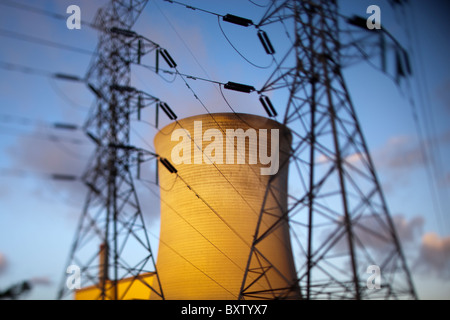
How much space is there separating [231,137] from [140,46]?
16.5 ft

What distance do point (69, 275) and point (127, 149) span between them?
3336mm

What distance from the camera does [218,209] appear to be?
629 inches

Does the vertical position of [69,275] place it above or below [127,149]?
below

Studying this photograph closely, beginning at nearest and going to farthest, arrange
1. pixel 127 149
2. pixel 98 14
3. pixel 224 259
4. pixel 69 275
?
pixel 69 275 < pixel 127 149 < pixel 98 14 < pixel 224 259

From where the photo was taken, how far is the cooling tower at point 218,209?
15.8m

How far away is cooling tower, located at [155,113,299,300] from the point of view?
15.8m

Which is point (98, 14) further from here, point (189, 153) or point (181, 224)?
point (181, 224)
